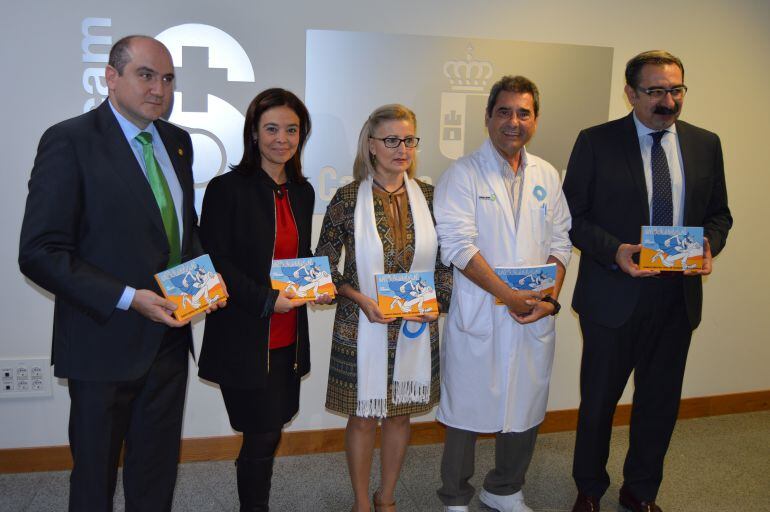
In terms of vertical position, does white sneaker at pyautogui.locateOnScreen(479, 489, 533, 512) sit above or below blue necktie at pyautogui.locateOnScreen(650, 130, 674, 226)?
below

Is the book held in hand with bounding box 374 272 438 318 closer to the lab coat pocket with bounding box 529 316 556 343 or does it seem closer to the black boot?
the lab coat pocket with bounding box 529 316 556 343

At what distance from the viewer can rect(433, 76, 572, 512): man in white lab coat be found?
8.63 feet

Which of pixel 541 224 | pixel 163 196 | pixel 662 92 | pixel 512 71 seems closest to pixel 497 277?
pixel 541 224

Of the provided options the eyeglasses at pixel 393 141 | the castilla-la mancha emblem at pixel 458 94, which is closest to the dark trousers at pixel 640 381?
the eyeglasses at pixel 393 141

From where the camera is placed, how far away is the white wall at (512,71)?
312 centimetres

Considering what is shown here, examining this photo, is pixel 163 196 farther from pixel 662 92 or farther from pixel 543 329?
pixel 662 92

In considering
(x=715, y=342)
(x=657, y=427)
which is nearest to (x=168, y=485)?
(x=657, y=427)

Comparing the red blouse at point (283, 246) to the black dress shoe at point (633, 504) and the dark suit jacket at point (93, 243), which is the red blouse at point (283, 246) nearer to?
the dark suit jacket at point (93, 243)

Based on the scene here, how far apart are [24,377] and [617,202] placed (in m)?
3.03

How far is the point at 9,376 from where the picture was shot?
3.26 metres

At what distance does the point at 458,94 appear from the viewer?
A: 11.7ft

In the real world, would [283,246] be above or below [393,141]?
below

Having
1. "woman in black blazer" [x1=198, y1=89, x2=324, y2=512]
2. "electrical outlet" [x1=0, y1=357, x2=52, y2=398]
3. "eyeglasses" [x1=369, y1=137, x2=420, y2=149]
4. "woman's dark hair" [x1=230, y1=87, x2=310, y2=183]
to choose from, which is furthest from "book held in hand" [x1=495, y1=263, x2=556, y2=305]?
"electrical outlet" [x1=0, y1=357, x2=52, y2=398]

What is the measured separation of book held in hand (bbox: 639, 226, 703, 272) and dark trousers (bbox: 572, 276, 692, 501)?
0.49 ft
